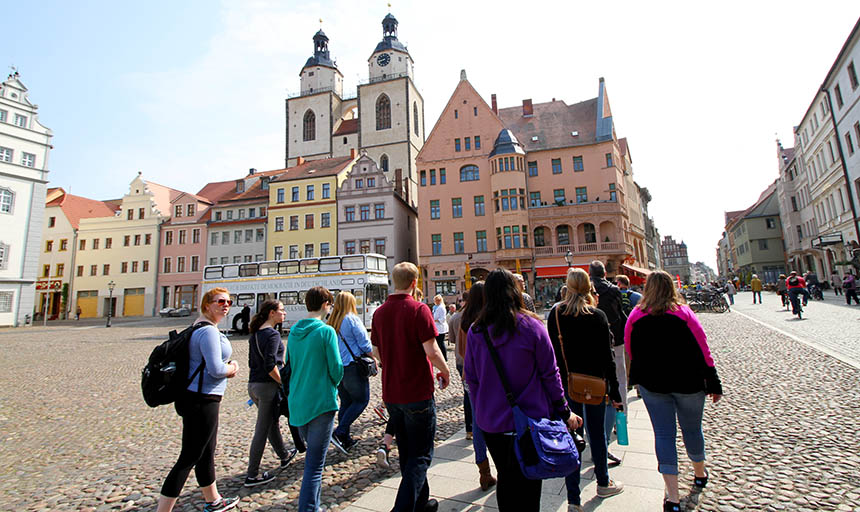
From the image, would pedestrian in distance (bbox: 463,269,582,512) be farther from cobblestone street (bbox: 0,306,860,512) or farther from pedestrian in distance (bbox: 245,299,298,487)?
pedestrian in distance (bbox: 245,299,298,487)

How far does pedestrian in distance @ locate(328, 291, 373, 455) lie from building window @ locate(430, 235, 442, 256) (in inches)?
1388

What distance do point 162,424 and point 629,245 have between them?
39279 mm

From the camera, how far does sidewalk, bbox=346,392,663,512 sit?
12.3ft

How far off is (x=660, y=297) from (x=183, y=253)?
54535 mm

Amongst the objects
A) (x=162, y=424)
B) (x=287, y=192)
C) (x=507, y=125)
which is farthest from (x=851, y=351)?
(x=287, y=192)

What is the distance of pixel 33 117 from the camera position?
37.7 metres

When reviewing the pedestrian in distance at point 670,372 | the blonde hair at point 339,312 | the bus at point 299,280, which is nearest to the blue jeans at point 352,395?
the blonde hair at point 339,312

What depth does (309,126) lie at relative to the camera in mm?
64500

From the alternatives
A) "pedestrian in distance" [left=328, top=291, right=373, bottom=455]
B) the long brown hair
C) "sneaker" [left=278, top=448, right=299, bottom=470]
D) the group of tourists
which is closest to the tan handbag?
the group of tourists

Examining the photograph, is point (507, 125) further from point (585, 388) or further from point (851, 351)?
point (585, 388)

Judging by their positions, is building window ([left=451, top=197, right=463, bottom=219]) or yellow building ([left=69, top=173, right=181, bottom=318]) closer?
building window ([left=451, top=197, right=463, bottom=219])

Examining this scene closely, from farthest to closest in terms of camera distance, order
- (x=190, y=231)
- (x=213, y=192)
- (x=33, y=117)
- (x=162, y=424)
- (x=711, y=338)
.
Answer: (x=213, y=192)
(x=190, y=231)
(x=33, y=117)
(x=711, y=338)
(x=162, y=424)

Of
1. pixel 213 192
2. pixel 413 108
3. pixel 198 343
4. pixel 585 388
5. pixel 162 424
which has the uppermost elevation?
pixel 413 108

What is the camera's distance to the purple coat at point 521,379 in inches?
106
